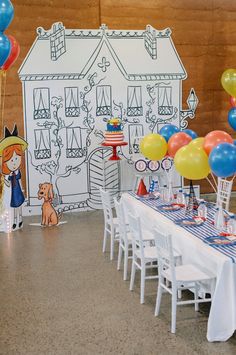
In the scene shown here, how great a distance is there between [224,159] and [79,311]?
2.00m

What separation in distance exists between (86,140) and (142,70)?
1.60 metres

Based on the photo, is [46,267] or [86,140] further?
[86,140]

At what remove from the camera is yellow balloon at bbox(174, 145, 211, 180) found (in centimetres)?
555

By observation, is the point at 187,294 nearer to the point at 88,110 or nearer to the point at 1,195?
the point at 1,195

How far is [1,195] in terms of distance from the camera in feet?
27.8

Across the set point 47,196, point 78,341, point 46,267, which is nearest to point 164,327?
point 78,341

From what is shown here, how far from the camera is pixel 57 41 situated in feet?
31.2

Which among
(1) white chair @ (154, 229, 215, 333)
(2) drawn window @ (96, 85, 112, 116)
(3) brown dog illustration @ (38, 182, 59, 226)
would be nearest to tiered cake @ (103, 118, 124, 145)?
(2) drawn window @ (96, 85, 112, 116)

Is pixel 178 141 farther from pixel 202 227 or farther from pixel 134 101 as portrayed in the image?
pixel 134 101

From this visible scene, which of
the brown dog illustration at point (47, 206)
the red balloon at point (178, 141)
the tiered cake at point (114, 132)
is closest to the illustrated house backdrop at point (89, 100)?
the tiered cake at point (114, 132)

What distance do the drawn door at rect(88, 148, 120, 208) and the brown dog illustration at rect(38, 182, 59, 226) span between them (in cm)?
130

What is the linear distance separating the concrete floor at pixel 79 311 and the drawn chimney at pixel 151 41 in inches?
156

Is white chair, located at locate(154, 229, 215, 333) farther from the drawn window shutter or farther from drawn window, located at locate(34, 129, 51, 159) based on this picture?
the drawn window shutter

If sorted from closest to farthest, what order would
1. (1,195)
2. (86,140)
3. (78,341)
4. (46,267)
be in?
(78,341) → (46,267) → (1,195) → (86,140)
